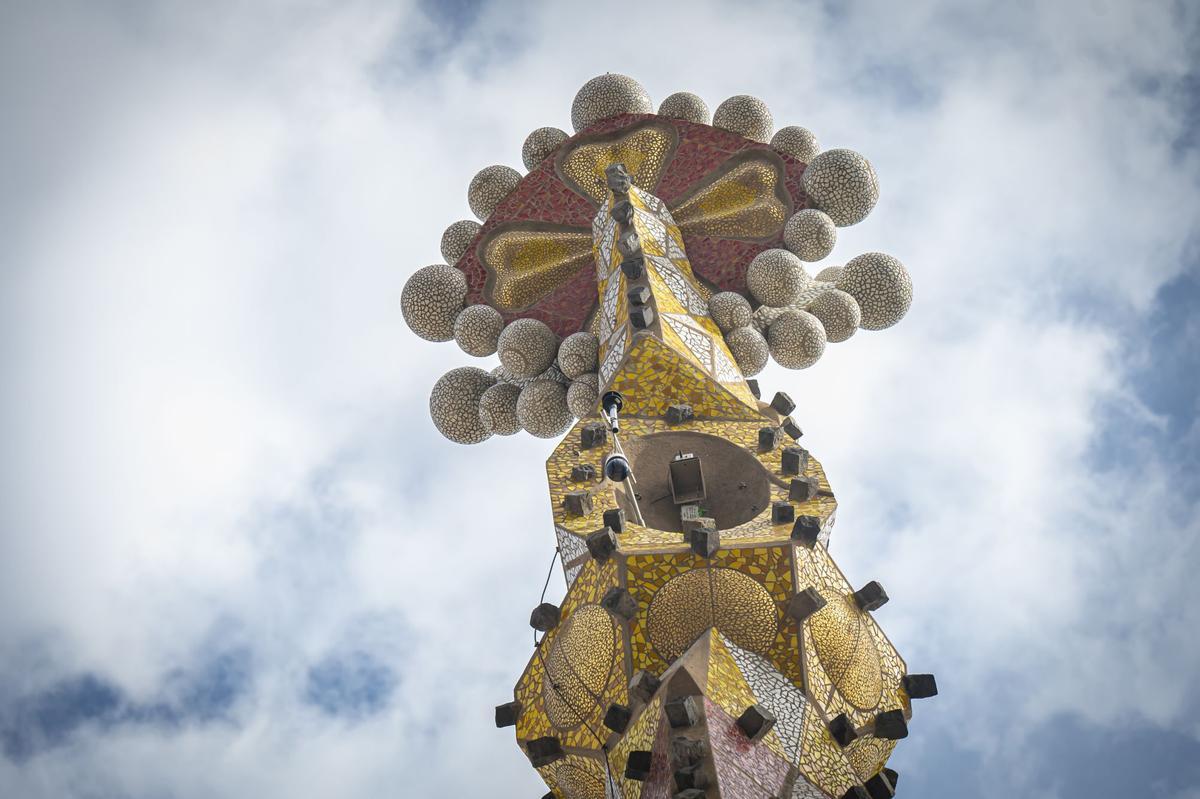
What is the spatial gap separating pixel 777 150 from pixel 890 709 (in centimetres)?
826

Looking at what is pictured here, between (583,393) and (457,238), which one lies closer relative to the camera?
(583,393)

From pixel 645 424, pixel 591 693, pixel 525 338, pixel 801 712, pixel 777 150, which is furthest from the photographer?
pixel 777 150

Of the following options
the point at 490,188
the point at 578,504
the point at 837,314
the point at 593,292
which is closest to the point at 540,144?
the point at 490,188

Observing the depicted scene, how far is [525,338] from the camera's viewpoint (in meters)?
12.3

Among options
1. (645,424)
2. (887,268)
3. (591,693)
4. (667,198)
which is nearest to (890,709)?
(591,693)

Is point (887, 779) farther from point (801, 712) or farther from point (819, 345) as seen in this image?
point (819, 345)

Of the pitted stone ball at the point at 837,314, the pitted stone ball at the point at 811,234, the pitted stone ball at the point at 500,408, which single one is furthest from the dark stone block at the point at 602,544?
the pitted stone ball at the point at 811,234

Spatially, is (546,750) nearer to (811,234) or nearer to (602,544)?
(602,544)

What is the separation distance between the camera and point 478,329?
12.9 metres

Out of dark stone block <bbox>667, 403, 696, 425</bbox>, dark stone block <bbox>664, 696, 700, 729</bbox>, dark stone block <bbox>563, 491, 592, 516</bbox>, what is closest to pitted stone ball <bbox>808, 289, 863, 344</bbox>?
dark stone block <bbox>667, 403, 696, 425</bbox>

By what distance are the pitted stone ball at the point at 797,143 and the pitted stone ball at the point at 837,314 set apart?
2632mm

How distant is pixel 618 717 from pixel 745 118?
32.0 ft

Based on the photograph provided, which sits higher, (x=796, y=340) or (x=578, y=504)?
(x=796, y=340)

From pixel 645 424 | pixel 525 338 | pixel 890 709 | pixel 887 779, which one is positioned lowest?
pixel 887 779
